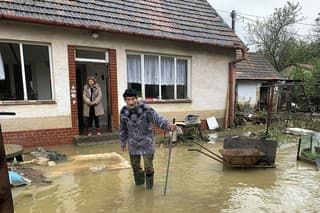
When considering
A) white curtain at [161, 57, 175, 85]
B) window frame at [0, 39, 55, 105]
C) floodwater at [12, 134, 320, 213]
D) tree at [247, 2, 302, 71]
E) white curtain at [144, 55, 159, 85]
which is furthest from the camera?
tree at [247, 2, 302, 71]

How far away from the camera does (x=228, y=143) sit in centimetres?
599

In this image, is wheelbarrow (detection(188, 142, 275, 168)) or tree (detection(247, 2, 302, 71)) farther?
tree (detection(247, 2, 302, 71))

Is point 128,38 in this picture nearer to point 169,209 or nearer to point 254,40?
point 169,209

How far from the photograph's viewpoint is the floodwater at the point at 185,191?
372 cm

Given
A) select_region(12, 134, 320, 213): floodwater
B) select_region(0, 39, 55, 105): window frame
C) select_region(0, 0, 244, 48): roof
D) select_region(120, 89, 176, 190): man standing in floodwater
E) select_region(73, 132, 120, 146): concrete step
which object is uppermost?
select_region(0, 0, 244, 48): roof

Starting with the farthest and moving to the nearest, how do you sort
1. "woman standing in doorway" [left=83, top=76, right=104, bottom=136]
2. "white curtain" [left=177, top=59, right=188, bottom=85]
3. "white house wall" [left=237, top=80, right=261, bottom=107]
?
1. "white house wall" [left=237, top=80, right=261, bottom=107]
2. "white curtain" [left=177, top=59, right=188, bottom=85]
3. "woman standing in doorway" [left=83, top=76, right=104, bottom=136]

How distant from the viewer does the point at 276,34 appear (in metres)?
30.3

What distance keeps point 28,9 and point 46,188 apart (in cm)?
511

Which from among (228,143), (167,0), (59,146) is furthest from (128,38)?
(228,143)

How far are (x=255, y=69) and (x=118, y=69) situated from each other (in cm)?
1337

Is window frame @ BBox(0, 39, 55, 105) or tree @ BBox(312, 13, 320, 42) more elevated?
tree @ BBox(312, 13, 320, 42)

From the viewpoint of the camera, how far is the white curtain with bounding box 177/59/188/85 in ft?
33.7

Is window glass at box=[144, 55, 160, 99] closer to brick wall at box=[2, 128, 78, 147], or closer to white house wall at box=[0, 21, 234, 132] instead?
white house wall at box=[0, 21, 234, 132]

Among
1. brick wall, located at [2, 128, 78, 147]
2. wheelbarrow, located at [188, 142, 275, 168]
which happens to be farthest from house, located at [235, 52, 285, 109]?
brick wall, located at [2, 128, 78, 147]
